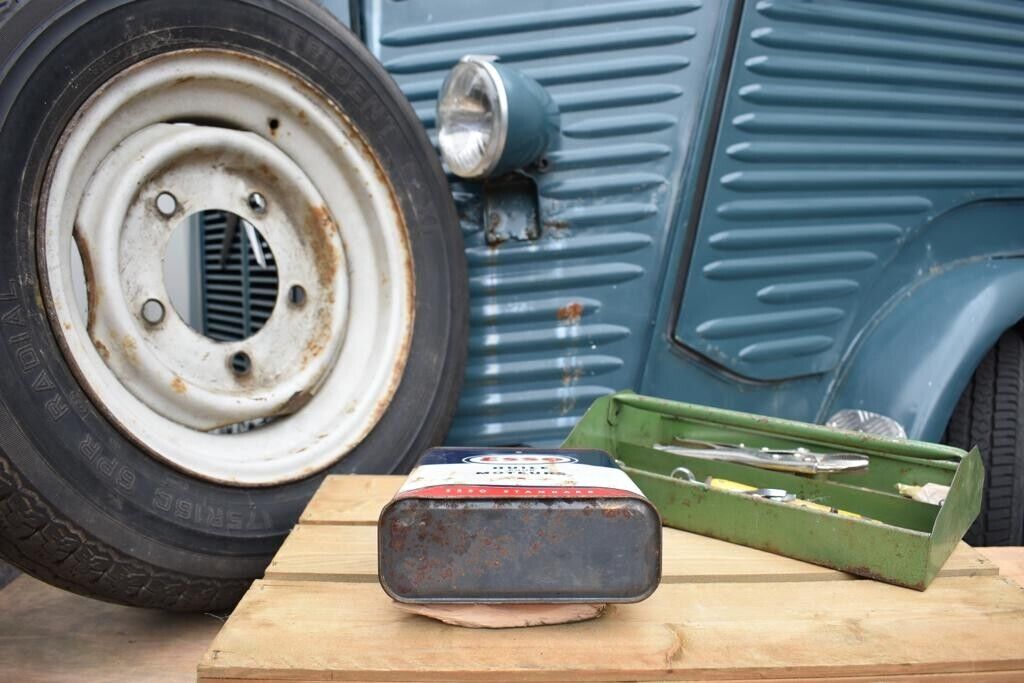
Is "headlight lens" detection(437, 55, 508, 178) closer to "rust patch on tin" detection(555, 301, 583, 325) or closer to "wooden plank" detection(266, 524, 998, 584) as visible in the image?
"rust patch on tin" detection(555, 301, 583, 325)

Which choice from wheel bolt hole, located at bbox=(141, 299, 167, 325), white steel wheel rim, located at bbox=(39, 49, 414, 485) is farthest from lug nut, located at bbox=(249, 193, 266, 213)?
wheel bolt hole, located at bbox=(141, 299, 167, 325)

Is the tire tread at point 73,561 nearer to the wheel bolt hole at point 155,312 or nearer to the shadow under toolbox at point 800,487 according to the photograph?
the wheel bolt hole at point 155,312

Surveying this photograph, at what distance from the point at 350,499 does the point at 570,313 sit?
1.81 ft

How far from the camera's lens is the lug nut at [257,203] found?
1.47 meters

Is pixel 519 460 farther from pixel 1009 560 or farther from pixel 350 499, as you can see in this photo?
pixel 1009 560

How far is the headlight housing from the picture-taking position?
1.44m

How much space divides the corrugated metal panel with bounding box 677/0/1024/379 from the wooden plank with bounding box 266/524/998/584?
0.58 metres

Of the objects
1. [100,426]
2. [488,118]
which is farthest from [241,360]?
[488,118]

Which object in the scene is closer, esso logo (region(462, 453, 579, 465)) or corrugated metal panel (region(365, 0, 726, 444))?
esso logo (region(462, 453, 579, 465))

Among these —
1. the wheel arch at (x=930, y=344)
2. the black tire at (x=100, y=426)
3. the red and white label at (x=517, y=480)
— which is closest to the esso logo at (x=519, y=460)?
the red and white label at (x=517, y=480)

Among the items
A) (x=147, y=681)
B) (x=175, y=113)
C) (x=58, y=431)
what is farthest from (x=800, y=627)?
(x=175, y=113)

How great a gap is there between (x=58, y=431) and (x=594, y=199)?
95cm

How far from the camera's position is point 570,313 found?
1.59m

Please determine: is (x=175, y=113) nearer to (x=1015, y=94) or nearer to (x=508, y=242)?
(x=508, y=242)
